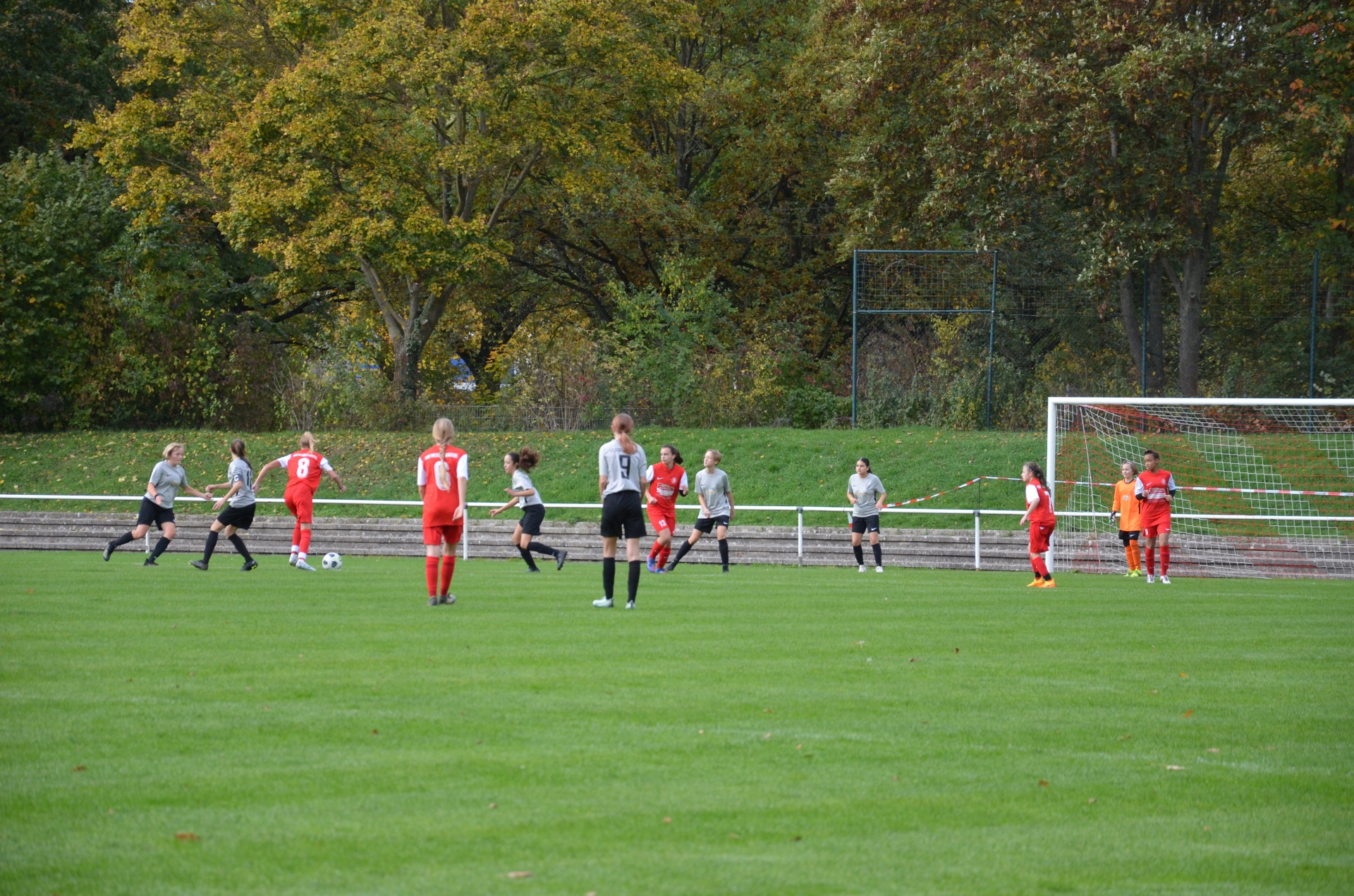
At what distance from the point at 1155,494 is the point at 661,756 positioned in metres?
16.2

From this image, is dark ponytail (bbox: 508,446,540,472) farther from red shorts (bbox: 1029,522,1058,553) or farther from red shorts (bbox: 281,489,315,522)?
red shorts (bbox: 1029,522,1058,553)

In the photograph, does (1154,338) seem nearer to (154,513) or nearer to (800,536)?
A: (800,536)

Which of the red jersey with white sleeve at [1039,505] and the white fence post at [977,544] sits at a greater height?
the red jersey with white sleeve at [1039,505]

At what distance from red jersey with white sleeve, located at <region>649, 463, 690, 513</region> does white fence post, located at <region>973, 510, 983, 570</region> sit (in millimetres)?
5454

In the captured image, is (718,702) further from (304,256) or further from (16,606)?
(304,256)

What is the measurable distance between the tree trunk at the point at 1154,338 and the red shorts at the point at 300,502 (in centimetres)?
1896

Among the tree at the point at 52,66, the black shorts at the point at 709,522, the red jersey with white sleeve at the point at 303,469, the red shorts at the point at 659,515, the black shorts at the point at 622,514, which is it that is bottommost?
the black shorts at the point at 709,522

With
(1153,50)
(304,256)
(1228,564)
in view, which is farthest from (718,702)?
(304,256)

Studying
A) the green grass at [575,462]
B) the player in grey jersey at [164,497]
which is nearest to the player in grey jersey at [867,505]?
the green grass at [575,462]

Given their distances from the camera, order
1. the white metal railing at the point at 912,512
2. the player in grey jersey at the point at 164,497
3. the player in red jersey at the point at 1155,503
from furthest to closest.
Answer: the white metal railing at the point at 912,512
the player in red jersey at the point at 1155,503
the player in grey jersey at the point at 164,497

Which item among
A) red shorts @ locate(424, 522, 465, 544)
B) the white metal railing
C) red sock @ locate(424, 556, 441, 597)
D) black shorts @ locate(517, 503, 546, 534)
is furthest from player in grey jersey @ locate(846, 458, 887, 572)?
red sock @ locate(424, 556, 441, 597)

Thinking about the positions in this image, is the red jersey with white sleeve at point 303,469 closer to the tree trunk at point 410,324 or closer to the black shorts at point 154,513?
the black shorts at point 154,513

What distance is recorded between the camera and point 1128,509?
72.7ft

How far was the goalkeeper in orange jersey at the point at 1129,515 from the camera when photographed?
72.3ft
